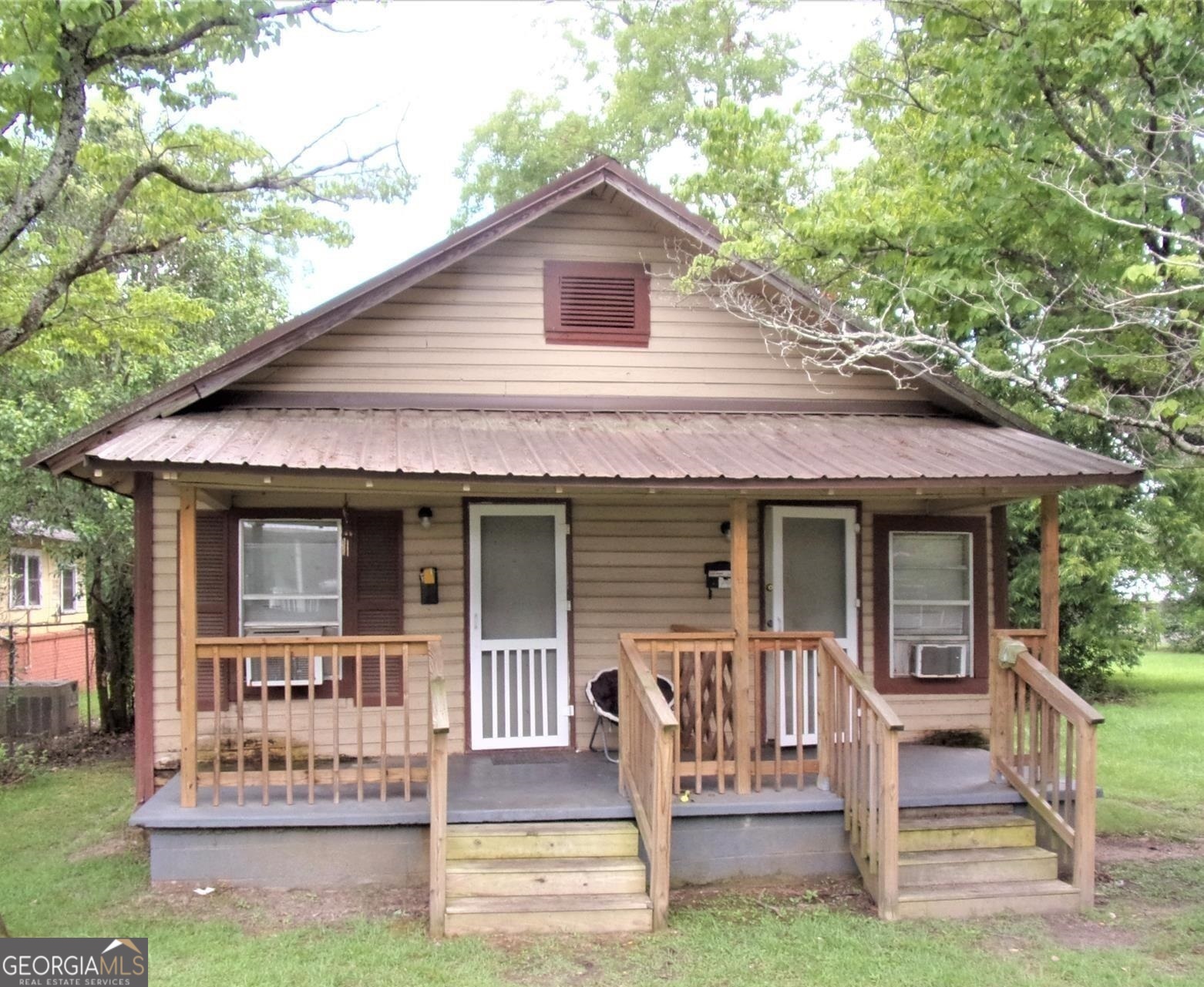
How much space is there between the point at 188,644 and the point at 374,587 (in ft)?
5.83

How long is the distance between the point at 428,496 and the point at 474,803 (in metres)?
2.53

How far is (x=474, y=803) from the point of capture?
247 inches

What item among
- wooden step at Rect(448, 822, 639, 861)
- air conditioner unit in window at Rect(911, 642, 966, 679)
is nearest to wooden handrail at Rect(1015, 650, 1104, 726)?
air conditioner unit in window at Rect(911, 642, 966, 679)

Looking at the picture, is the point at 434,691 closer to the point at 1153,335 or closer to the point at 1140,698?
the point at 1153,335

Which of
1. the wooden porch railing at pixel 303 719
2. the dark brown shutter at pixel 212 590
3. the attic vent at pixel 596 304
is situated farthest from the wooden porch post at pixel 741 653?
the dark brown shutter at pixel 212 590

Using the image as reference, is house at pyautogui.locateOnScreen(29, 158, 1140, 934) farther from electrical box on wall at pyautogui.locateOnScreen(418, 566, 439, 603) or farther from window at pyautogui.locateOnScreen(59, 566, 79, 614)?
window at pyautogui.locateOnScreen(59, 566, 79, 614)

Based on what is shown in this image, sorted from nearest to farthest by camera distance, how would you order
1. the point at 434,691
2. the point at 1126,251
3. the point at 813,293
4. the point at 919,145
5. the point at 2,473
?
the point at 434,691 < the point at 1126,251 < the point at 813,293 < the point at 919,145 < the point at 2,473

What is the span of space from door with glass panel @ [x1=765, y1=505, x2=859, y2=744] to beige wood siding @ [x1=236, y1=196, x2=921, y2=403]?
106 centimetres

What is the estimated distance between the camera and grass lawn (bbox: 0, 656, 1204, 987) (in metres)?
4.91

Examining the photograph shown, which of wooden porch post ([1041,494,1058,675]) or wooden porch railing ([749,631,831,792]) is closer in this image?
wooden porch railing ([749,631,831,792])

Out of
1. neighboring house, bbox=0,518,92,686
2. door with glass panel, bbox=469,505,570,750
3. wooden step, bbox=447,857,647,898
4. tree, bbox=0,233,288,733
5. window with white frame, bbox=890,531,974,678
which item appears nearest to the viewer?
wooden step, bbox=447,857,647,898

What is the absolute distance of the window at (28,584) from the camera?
18062 mm

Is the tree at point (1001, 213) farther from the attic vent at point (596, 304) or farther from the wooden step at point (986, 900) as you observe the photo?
A: the wooden step at point (986, 900)

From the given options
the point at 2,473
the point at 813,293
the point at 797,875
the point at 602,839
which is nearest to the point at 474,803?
the point at 602,839
